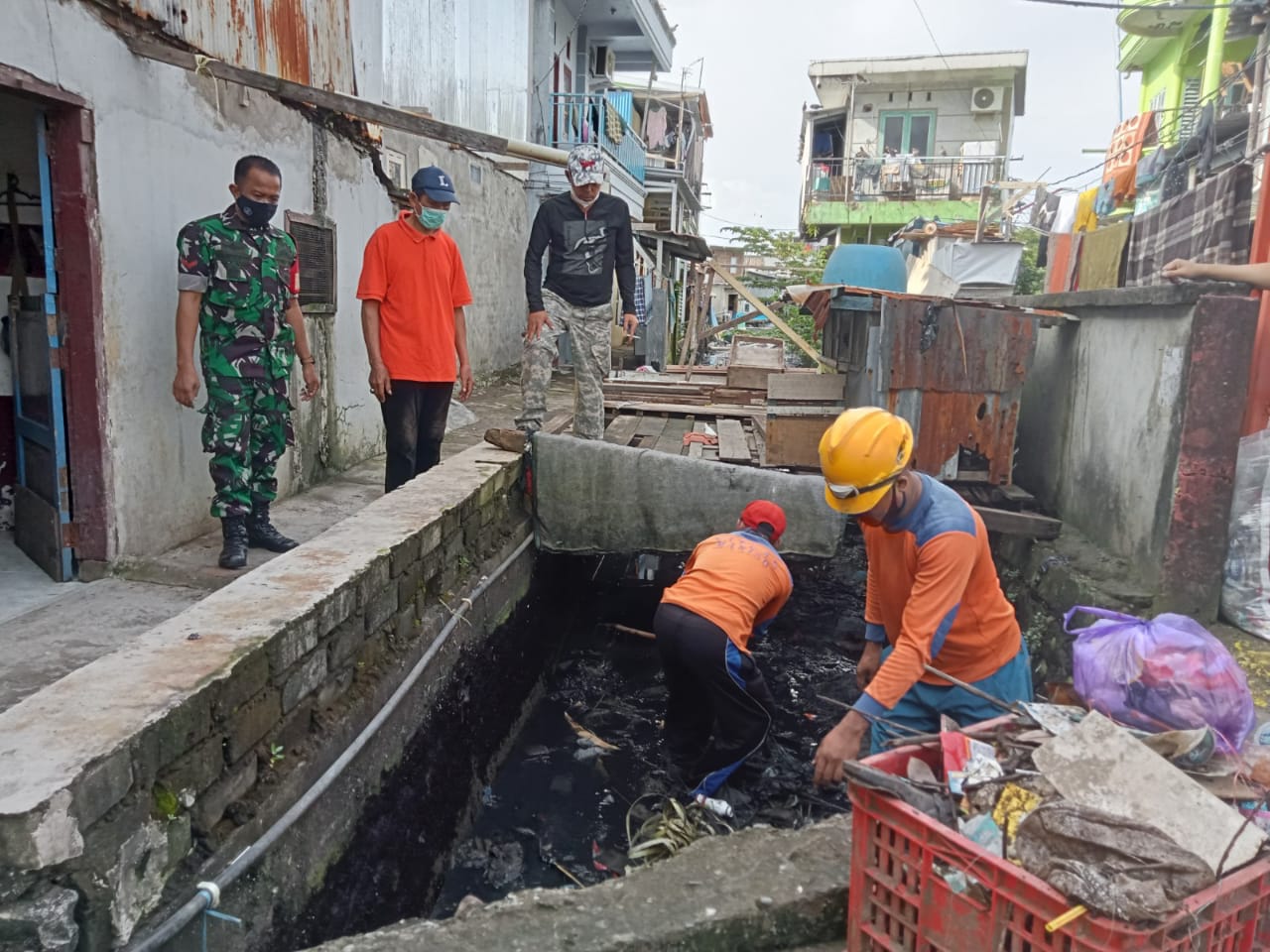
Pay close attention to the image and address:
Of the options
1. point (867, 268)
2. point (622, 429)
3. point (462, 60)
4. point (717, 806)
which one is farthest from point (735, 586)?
point (462, 60)

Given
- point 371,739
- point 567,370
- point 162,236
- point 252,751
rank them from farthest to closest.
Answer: point 567,370, point 162,236, point 371,739, point 252,751

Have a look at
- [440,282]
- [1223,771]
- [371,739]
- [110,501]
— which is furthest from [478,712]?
[1223,771]

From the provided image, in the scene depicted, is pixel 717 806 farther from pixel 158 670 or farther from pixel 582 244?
pixel 582 244

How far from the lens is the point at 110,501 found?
3.93 meters

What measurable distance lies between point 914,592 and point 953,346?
348cm

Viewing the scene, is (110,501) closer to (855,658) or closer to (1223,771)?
(1223,771)

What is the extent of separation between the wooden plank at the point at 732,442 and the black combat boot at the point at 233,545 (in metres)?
3.08

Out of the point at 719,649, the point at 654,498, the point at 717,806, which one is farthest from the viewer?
the point at 654,498

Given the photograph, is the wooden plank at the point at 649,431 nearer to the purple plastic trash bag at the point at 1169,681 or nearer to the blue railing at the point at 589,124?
the purple plastic trash bag at the point at 1169,681

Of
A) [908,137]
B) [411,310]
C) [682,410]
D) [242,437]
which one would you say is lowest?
[682,410]

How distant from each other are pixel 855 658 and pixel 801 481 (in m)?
1.56

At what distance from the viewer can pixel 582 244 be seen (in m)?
5.58

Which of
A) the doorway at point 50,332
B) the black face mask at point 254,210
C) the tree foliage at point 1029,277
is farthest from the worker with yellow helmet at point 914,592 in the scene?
the tree foliage at point 1029,277

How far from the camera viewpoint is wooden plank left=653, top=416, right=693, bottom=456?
6262mm
